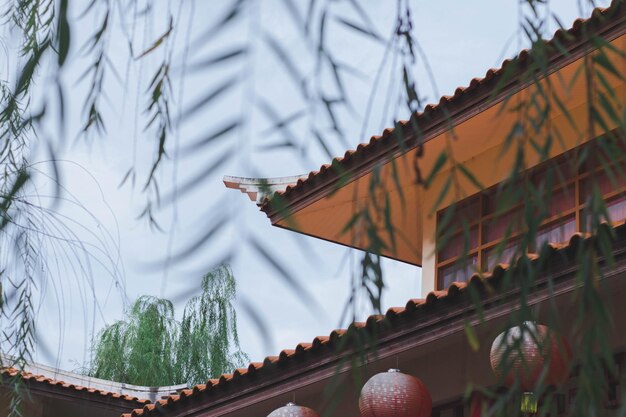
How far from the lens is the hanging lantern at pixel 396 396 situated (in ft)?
18.3

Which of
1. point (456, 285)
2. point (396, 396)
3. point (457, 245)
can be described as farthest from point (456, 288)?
point (457, 245)

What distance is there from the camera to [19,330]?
231 cm

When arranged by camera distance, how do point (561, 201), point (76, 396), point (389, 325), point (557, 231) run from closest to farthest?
point (389, 325)
point (557, 231)
point (561, 201)
point (76, 396)

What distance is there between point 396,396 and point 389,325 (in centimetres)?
181

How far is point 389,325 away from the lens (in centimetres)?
386

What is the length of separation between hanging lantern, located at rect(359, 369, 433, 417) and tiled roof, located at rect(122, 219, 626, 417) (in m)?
0.25

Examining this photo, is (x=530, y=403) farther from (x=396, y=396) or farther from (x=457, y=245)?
(x=457, y=245)

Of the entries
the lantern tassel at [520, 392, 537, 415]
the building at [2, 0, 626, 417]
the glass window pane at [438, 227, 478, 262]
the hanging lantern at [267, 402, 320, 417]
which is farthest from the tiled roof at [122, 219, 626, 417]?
the glass window pane at [438, 227, 478, 262]

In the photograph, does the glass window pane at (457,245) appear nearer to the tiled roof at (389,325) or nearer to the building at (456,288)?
the building at (456,288)

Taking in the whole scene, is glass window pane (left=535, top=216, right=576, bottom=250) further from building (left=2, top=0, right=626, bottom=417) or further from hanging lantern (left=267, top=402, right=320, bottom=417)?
hanging lantern (left=267, top=402, right=320, bottom=417)

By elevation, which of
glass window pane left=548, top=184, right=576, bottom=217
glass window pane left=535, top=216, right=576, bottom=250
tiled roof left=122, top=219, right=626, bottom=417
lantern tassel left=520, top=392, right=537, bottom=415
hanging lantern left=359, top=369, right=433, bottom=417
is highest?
glass window pane left=548, top=184, right=576, bottom=217

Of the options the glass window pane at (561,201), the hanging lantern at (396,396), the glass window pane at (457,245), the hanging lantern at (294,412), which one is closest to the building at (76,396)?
the glass window pane at (457,245)

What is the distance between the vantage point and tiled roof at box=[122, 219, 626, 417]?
4387mm

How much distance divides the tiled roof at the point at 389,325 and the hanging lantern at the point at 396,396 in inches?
10.0
